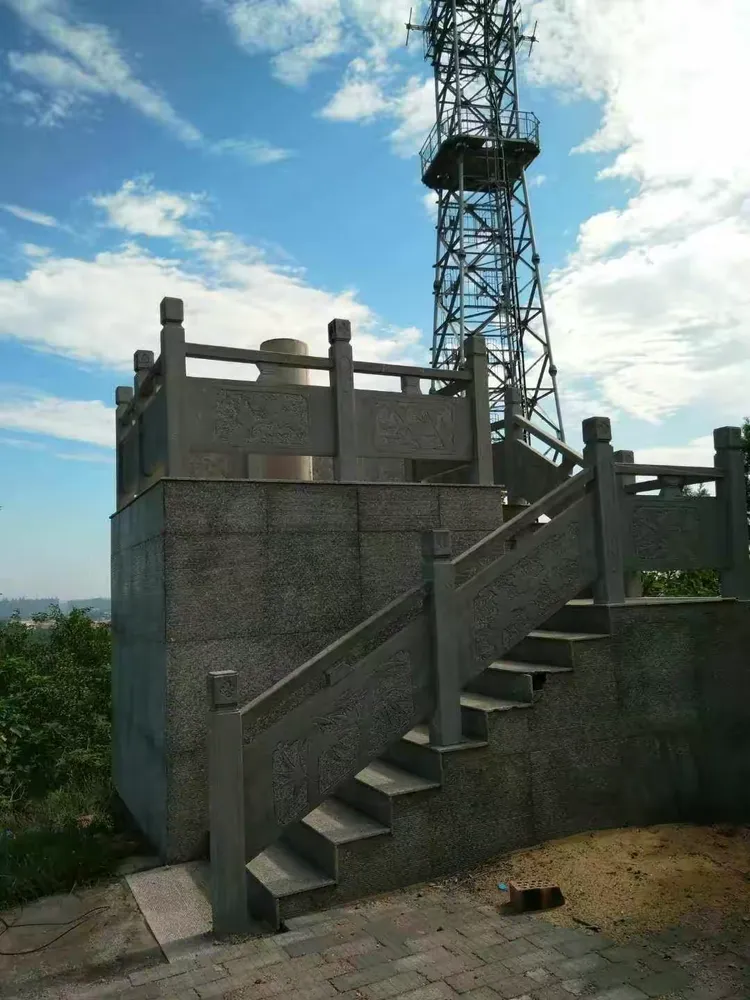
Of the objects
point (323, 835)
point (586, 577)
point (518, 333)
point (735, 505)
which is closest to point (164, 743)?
point (323, 835)

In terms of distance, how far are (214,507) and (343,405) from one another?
150 cm

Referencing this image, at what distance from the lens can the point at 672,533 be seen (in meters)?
6.84

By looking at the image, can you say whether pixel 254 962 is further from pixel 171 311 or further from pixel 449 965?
pixel 171 311

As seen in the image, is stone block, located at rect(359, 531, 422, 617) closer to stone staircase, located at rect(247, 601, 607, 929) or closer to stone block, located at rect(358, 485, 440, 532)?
stone block, located at rect(358, 485, 440, 532)

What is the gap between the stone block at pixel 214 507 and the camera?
19.0 feet

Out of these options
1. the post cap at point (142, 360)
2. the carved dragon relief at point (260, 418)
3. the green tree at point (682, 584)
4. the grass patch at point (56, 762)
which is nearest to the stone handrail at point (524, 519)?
the carved dragon relief at point (260, 418)

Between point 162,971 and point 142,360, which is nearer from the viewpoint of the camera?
point 162,971

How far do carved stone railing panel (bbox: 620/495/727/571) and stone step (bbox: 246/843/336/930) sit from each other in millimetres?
3680

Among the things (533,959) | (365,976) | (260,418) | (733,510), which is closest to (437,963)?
(365,976)

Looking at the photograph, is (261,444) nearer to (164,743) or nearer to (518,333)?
(164,743)

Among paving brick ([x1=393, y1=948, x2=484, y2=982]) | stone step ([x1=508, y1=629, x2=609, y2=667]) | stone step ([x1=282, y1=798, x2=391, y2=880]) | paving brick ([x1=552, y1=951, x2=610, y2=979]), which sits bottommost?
paving brick ([x1=552, y1=951, x2=610, y2=979])

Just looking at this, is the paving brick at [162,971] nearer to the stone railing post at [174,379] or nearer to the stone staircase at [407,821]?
the stone staircase at [407,821]

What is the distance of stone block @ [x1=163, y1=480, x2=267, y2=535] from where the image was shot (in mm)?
5785

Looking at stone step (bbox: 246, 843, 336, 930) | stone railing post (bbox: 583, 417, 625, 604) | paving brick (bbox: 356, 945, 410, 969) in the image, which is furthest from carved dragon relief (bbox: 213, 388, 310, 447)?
paving brick (bbox: 356, 945, 410, 969)
